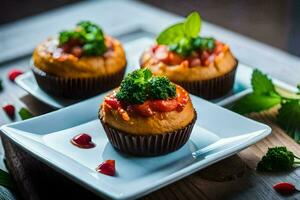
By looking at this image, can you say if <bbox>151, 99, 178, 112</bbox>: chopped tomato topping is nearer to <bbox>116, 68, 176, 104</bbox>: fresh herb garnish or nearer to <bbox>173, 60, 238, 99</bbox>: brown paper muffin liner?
<bbox>116, 68, 176, 104</bbox>: fresh herb garnish

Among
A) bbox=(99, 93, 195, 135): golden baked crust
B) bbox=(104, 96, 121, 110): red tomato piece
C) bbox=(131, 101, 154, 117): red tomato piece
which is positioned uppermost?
bbox=(131, 101, 154, 117): red tomato piece

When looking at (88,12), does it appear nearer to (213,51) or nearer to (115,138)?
(213,51)

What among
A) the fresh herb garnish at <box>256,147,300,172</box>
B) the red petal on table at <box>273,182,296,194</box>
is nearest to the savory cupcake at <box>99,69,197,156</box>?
the fresh herb garnish at <box>256,147,300,172</box>

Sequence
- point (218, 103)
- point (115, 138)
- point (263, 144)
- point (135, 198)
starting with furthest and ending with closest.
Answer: point (218, 103) → point (263, 144) → point (115, 138) → point (135, 198)

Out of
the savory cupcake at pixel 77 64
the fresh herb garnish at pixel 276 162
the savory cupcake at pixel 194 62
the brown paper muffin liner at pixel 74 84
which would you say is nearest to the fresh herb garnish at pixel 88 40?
the savory cupcake at pixel 77 64

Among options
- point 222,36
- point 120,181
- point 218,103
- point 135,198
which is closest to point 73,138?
point 120,181

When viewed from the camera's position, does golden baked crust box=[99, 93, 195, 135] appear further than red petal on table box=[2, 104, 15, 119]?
No

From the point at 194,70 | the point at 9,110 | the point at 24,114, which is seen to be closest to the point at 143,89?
the point at 194,70
